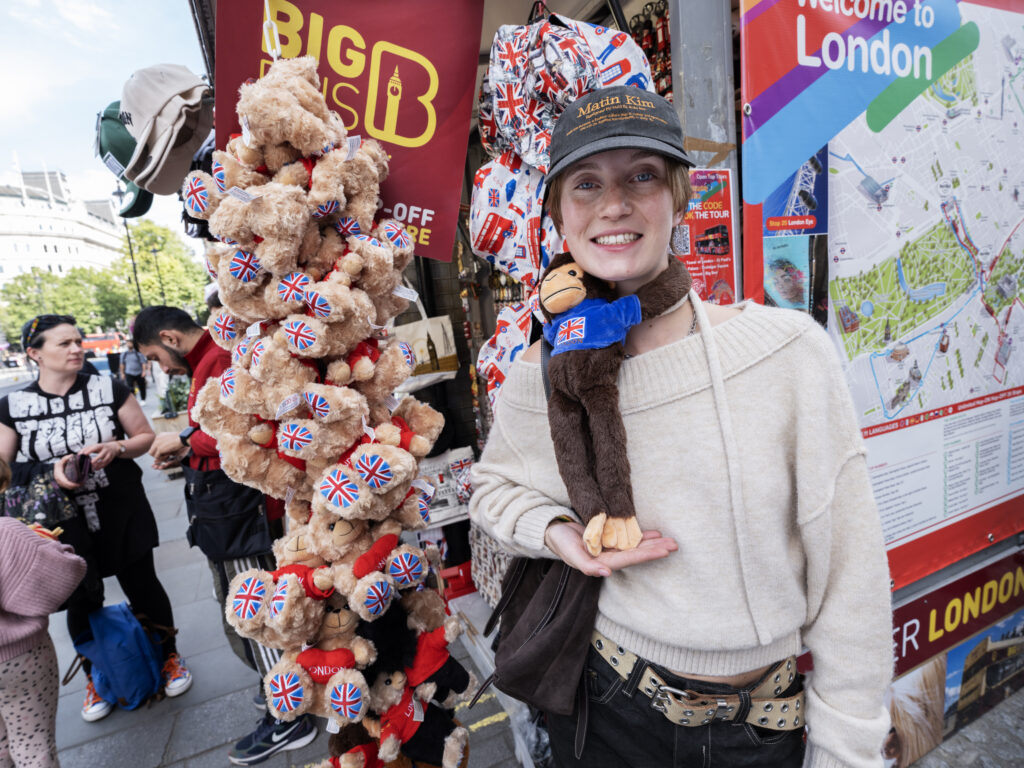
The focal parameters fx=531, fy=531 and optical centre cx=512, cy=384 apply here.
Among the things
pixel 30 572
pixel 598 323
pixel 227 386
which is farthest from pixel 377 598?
pixel 30 572

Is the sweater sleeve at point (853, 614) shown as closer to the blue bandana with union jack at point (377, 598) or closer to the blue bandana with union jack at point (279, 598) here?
the blue bandana with union jack at point (377, 598)

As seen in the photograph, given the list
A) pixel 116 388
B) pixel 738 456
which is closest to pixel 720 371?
pixel 738 456

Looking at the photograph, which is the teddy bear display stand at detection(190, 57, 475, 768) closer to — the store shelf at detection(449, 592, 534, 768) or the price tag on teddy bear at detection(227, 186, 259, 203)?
the price tag on teddy bear at detection(227, 186, 259, 203)

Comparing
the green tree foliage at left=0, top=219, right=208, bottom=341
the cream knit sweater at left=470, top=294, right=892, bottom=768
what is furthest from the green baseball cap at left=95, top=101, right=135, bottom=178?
the green tree foliage at left=0, top=219, right=208, bottom=341

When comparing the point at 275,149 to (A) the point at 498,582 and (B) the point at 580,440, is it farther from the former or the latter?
(A) the point at 498,582

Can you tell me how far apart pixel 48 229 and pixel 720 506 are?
288ft

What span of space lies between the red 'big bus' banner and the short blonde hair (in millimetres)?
867

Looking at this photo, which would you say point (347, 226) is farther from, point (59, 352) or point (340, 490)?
point (59, 352)

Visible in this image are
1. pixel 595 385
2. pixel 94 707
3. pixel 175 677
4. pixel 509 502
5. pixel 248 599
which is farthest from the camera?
pixel 175 677

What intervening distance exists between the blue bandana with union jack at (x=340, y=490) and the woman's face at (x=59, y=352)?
2.42 metres

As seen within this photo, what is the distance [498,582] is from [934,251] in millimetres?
2819

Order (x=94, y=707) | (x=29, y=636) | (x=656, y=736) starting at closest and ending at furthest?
(x=656, y=736), (x=29, y=636), (x=94, y=707)

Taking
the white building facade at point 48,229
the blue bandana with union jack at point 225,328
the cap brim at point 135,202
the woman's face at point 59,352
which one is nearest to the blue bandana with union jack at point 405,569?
the blue bandana with union jack at point 225,328

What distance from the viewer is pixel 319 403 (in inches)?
61.7
